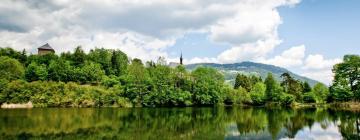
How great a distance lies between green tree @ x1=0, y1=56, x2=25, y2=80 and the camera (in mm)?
94188

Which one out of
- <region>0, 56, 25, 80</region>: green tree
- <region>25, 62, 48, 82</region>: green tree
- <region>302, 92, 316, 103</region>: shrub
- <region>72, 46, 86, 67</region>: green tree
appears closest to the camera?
<region>0, 56, 25, 80</region>: green tree

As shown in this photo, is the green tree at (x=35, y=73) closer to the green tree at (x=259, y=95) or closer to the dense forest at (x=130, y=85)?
the dense forest at (x=130, y=85)

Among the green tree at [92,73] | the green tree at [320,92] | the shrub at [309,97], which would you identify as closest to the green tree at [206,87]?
the green tree at [92,73]

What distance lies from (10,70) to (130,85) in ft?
119

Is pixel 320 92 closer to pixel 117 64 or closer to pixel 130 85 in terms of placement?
pixel 130 85

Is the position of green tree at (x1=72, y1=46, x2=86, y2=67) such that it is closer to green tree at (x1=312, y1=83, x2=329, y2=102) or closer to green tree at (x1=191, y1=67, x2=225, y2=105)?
green tree at (x1=191, y1=67, x2=225, y2=105)

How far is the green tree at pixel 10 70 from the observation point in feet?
309

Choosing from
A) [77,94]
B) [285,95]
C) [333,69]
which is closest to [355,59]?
[333,69]

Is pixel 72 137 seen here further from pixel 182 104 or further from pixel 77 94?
pixel 182 104

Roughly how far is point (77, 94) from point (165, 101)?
83.7 feet

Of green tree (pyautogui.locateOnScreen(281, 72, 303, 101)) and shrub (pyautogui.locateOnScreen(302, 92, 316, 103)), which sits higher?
green tree (pyautogui.locateOnScreen(281, 72, 303, 101))

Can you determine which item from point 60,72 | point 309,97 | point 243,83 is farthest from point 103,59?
point 309,97

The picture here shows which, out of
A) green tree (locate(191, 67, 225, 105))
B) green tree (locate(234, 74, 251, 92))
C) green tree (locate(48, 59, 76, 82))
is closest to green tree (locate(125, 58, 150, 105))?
green tree (locate(191, 67, 225, 105))

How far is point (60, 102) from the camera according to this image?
86.9m
